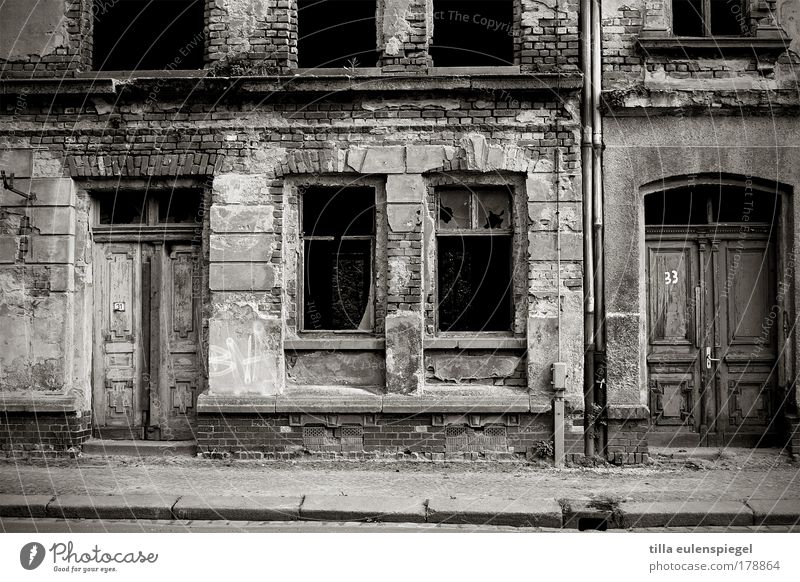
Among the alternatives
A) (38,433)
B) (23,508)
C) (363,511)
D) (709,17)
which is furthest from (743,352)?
(38,433)

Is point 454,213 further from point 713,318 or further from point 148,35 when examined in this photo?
point 148,35

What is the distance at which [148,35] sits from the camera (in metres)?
10.3

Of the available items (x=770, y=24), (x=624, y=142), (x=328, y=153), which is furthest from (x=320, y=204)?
(x=770, y=24)

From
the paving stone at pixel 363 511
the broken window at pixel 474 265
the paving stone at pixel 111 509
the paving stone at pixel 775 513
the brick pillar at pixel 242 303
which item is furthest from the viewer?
the broken window at pixel 474 265

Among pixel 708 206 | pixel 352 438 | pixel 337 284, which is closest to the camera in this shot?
pixel 352 438

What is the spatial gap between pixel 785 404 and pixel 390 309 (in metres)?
4.92

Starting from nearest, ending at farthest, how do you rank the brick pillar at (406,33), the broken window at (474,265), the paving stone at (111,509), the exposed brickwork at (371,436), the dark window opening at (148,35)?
1. the paving stone at (111,509)
2. the exposed brickwork at (371,436)
3. the brick pillar at (406,33)
4. the broken window at (474,265)
5. the dark window opening at (148,35)

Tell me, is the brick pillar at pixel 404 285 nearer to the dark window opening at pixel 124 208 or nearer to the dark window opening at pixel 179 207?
the dark window opening at pixel 179 207

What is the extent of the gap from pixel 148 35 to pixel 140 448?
543 centimetres

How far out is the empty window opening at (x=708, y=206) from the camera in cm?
950

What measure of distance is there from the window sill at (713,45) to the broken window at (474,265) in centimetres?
248

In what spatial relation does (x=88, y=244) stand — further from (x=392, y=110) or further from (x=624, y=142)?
(x=624, y=142)

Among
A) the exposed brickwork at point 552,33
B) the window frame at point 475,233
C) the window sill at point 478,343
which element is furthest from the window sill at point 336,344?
the exposed brickwork at point 552,33

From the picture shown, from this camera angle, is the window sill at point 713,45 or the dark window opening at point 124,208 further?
the dark window opening at point 124,208
